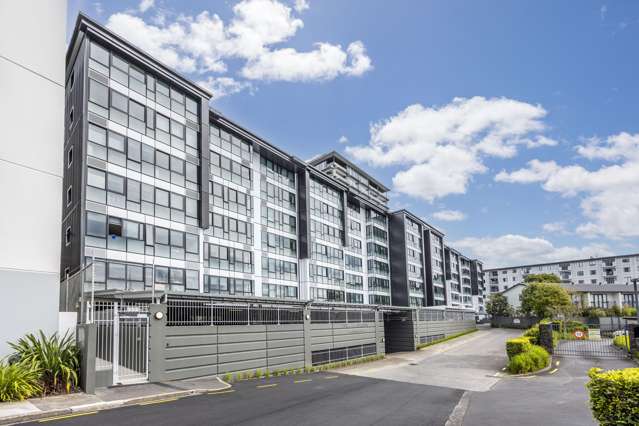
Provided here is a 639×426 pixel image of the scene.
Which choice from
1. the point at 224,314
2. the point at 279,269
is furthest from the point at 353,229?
the point at 224,314

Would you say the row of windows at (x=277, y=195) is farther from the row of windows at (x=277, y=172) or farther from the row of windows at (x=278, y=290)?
the row of windows at (x=278, y=290)

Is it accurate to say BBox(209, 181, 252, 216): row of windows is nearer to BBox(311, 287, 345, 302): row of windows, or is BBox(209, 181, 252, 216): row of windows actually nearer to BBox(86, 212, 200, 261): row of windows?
BBox(86, 212, 200, 261): row of windows

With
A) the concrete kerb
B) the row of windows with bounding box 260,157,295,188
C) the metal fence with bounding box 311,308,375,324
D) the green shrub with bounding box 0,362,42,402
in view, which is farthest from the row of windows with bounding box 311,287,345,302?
the green shrub with bounding box 0,362,42,402

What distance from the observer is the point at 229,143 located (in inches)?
1539

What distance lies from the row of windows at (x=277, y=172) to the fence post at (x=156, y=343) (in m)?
25.5

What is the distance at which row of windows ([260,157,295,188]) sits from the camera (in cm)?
4347

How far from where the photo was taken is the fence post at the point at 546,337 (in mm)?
34694

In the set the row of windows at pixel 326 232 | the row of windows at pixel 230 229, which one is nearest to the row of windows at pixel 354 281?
the row of windows at pixel 326 232

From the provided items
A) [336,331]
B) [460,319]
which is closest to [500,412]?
[336,331]

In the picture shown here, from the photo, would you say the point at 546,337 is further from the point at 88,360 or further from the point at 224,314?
the point at 88,360

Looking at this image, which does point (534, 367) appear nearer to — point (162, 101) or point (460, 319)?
point (162, 101)

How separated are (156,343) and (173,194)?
49.1 feet

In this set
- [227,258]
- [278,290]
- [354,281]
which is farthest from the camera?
[354,281]

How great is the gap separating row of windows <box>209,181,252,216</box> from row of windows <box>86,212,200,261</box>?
4816mm
